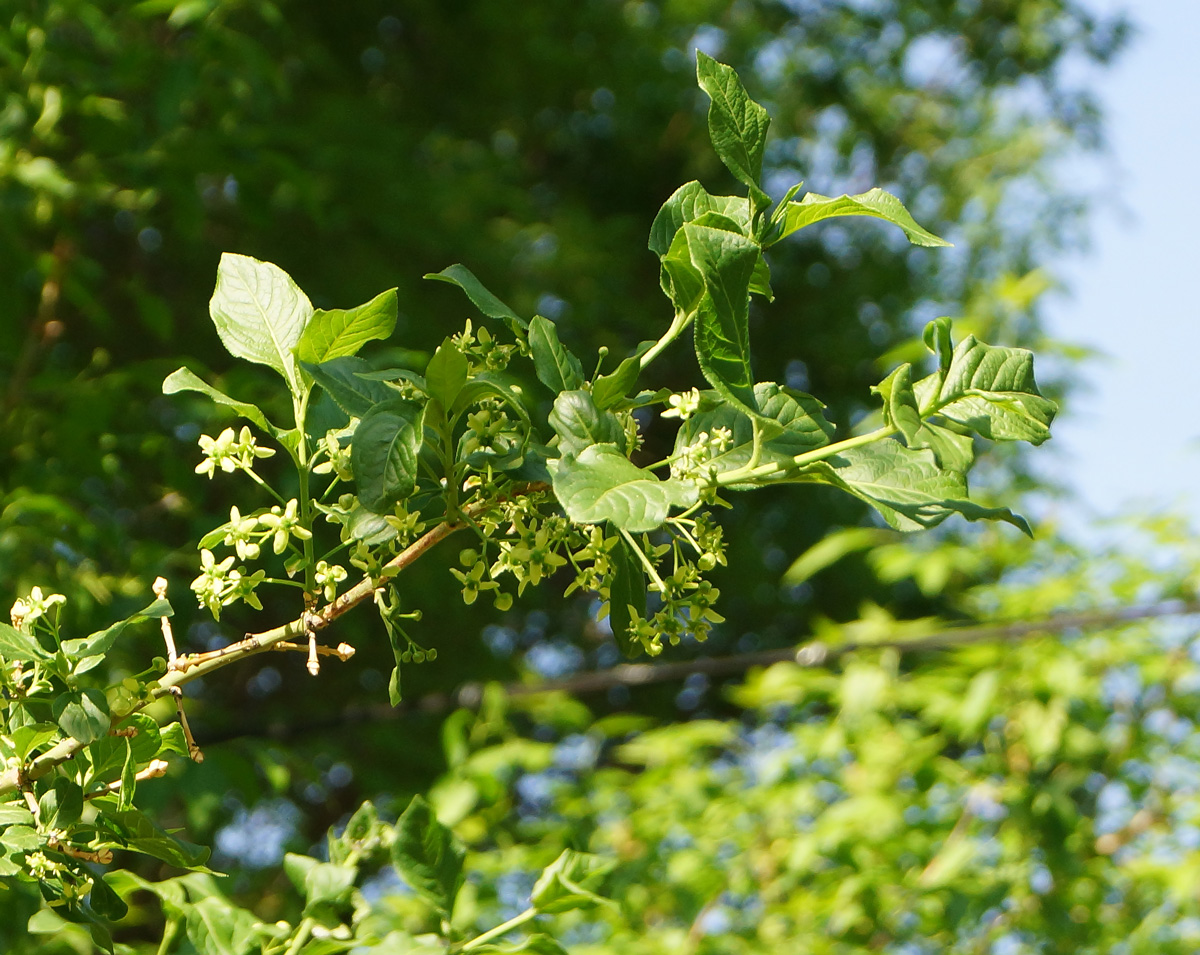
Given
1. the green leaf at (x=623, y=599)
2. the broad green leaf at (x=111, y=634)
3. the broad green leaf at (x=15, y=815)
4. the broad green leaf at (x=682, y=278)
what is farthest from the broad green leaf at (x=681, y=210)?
the broad green leaf at (x=15, y=815)

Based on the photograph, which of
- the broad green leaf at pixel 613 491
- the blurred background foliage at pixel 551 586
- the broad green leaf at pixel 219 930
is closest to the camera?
the broad green leaf at pixel 613 491

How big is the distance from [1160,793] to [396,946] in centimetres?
183

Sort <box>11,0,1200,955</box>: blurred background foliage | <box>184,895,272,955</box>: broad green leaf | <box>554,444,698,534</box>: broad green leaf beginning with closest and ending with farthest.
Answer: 1. <box>554,444,698,534</box>: broad green leaf
2. <box>184,895,272,955</box>: broad green leaf
3. <box>11,0,1200,955</box>: blurred background foliage

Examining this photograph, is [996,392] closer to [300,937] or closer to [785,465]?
[785,465]

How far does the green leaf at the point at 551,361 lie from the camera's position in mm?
491

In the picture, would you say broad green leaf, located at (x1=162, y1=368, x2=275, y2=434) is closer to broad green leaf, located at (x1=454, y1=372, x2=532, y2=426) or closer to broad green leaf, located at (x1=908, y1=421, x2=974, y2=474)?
broad green leaf, located at (x1=454, y1=372, x2=532, y2=426)

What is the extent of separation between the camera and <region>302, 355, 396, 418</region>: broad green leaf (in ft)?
1.56

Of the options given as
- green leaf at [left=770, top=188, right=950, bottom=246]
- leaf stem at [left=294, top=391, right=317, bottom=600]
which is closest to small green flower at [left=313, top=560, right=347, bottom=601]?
leaf stem at [left=294, top=391, right=317, bottom=600]

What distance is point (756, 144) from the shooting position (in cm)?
48

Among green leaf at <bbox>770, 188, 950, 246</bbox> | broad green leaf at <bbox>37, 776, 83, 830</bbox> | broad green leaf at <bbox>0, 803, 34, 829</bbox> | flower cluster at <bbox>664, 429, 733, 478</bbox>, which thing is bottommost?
broad green leaf at <bbox>0, 803, 34, 829</bbox>

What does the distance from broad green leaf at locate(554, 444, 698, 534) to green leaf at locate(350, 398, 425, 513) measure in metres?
0.06

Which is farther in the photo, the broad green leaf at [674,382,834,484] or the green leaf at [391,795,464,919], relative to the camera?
the green leaf at [391,795,464,919]

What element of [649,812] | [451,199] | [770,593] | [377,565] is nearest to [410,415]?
[377,565]

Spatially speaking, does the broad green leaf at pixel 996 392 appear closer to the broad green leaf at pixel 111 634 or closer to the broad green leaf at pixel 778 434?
the broad green leaf at pixel 778 434
